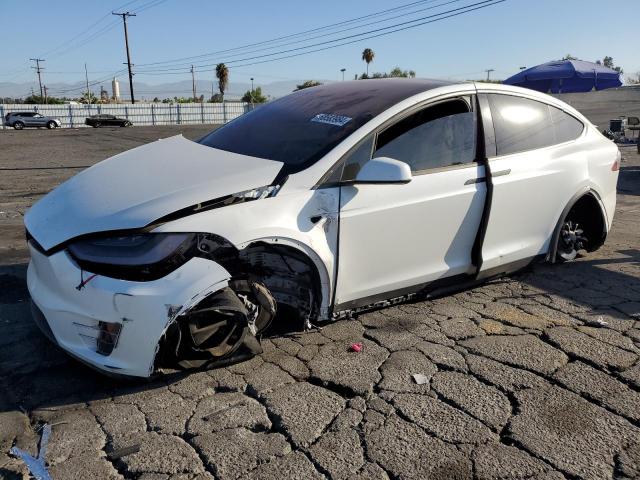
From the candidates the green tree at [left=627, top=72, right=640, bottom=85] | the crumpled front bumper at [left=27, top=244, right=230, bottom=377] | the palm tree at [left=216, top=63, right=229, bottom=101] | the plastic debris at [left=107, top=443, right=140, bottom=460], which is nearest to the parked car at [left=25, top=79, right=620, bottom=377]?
the crumpled front bumper at [left=27, top=244, right=230, bottom=377]

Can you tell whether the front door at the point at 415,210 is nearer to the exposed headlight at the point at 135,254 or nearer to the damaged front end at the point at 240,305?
the damaged front end at the point at 240,305

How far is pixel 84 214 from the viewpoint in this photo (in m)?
2.79

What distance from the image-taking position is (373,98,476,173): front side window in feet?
11.2

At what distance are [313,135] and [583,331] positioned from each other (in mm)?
2151

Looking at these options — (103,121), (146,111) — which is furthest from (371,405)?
(146,111)

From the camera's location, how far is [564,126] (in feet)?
14.5

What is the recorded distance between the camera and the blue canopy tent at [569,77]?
55.0 feet

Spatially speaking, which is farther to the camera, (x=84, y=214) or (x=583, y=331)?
(x=583, y=331)

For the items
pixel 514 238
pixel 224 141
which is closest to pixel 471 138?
pixel 514 238

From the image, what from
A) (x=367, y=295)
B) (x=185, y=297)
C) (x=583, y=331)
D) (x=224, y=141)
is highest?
(x=224, y=141)

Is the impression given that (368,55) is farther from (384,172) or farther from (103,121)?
(384,172)

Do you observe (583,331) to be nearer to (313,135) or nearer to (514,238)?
(514,238)

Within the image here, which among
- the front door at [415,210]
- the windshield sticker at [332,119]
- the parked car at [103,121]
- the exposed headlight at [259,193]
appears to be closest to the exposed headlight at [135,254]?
the exposed headlight at [259,193]

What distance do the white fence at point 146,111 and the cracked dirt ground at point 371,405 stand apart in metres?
40.4
